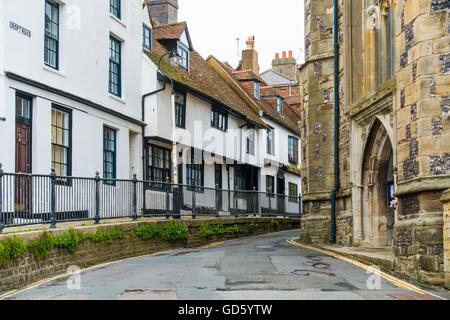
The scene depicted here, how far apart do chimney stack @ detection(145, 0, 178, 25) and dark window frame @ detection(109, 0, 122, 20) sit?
8469 millimetres

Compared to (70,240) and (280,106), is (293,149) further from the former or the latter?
(70,240)

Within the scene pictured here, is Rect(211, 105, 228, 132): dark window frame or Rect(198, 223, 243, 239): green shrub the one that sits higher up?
Rect(211, 105, 228, 132): dark window frame

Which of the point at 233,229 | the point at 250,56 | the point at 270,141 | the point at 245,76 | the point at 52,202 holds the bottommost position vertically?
the point at 233,229

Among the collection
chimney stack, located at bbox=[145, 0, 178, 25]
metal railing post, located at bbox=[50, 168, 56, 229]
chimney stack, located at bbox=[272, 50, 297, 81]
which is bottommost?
metal railing post, located at bbox=[50, 168, 56, 229]

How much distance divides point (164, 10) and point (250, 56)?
14381 mm

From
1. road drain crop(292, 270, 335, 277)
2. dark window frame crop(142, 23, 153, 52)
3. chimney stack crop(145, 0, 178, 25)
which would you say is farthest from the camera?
chimney stack crop(145, 0, 178, 25)

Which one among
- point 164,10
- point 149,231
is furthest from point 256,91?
point 149,231

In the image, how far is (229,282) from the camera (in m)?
10.6

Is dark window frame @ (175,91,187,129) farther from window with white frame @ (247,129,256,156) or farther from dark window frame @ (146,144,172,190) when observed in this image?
window with white frame @ (247,129,256,156)

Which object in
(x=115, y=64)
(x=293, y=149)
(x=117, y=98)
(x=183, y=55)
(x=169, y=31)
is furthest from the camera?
(x=293, y=149)

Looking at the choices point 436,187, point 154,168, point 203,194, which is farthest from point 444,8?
point 154,168

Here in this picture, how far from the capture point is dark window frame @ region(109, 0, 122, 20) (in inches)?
858

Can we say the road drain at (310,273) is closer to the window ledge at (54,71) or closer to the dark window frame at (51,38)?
the window ledge at (54,71)

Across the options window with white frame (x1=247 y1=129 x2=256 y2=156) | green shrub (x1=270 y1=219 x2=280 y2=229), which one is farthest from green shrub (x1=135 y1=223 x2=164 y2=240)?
window with white frame (x1=247 y1=129 x2=256 y2=156)
